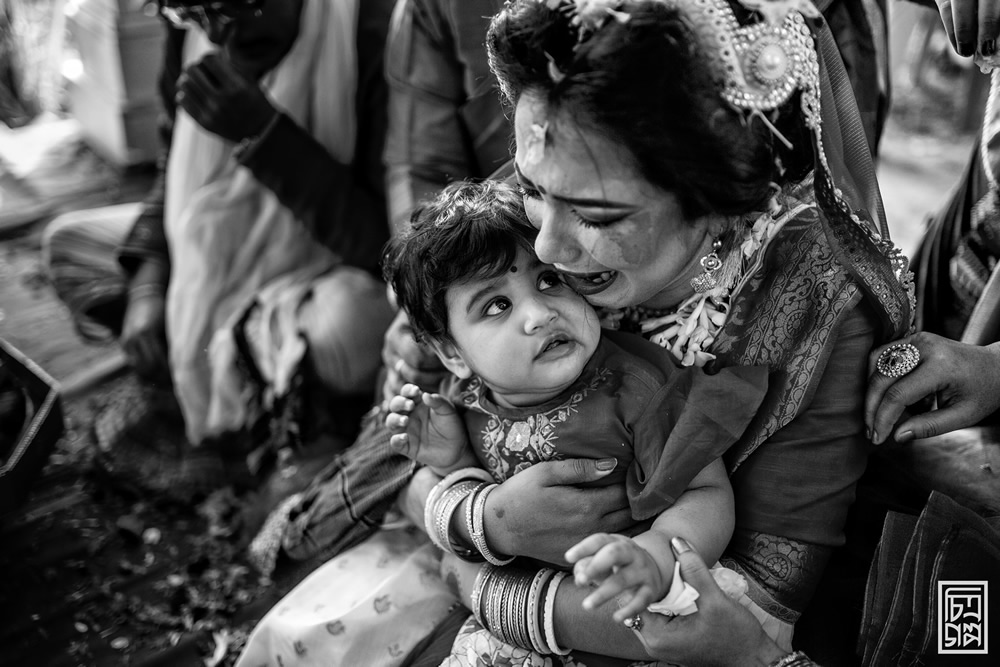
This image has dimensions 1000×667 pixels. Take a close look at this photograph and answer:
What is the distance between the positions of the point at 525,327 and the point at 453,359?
22cm

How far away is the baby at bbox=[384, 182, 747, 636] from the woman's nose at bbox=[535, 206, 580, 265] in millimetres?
114

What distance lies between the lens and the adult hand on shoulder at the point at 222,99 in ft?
7.95

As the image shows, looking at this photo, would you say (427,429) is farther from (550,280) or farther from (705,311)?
(705,311)

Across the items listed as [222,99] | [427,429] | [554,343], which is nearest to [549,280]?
[554,343]

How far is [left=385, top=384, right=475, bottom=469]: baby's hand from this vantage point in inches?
61.6

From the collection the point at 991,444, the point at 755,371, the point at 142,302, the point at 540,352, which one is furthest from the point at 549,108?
the point at 142,302

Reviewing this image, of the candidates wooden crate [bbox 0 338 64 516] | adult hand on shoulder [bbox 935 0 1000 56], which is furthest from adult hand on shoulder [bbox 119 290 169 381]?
adult hand on shoulder [bbox 935 0 1000 56]

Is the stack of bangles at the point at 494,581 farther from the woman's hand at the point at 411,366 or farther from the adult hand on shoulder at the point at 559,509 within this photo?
the woman's hand at the point at 411,366

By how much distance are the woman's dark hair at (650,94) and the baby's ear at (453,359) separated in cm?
47

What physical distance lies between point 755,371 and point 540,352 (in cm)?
32

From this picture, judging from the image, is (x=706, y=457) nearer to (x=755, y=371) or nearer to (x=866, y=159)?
(x=755, y=371)

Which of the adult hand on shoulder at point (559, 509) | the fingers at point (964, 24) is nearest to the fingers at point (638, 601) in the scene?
the adult hand on shoulder at point (559, 509)

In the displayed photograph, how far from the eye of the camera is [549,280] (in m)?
1.46

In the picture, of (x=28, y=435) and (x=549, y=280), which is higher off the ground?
(x=549, y=280)
